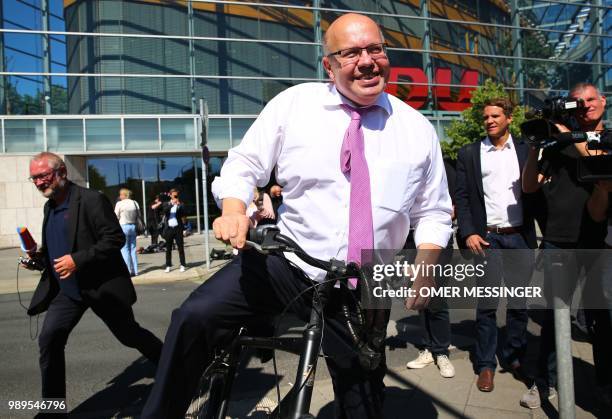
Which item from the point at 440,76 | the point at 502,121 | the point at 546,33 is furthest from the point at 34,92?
the point at 546,33

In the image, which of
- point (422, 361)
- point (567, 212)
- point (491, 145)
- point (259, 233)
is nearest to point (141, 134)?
point (422, 361)

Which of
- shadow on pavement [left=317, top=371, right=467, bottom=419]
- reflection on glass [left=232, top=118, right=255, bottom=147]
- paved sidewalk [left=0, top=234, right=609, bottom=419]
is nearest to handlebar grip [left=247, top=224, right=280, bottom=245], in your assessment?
paved sidewalk [left=0, top=234, right=609, bottom=419]

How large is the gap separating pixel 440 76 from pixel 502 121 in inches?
840

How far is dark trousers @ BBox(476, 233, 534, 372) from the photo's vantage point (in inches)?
141

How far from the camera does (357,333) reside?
1.94 m

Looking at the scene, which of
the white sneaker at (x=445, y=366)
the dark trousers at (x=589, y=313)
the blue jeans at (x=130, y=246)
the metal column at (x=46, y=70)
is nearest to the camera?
the dark trousers at (x=589, y=313)

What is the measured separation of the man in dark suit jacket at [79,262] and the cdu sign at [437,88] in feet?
66.6

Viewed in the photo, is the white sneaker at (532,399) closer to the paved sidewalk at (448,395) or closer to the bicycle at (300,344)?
the paved sidewalk at (448,395)

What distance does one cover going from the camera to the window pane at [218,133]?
2116 centimetres

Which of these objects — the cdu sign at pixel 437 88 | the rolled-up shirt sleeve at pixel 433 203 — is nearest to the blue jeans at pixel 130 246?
the rolled-up shirt sleeve at pixel 433 203

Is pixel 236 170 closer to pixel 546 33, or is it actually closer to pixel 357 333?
pixel 357 333

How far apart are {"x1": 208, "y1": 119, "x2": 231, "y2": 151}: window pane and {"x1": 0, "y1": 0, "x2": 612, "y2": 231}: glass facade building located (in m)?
0.04

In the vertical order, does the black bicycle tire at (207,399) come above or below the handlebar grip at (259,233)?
below

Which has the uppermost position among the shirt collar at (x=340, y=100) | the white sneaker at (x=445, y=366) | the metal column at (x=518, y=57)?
the metal column at (x=518, y=57)
